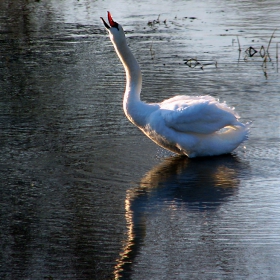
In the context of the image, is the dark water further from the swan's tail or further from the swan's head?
the swan's head

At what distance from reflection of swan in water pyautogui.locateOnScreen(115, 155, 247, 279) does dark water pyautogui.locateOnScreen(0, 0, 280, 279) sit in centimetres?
1

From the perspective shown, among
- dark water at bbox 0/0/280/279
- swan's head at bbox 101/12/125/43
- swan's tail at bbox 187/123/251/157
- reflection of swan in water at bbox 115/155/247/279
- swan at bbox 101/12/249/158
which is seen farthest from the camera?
swan's head at bbox 101/12/125/43

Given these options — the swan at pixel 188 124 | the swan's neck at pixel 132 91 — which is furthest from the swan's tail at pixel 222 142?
the swan's neck at pixel 132 91

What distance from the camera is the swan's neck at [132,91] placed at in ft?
28.4

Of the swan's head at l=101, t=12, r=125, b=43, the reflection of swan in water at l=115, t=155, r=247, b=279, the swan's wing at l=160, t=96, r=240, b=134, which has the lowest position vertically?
the reflection of swan in water at l=115, t=155, r=247, b=279

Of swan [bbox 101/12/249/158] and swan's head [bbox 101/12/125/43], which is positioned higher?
swan's head [bbox 101/12/125/43]

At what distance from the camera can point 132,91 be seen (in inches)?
351

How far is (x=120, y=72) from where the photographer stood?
13250mm

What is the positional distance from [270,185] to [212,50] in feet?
27.4

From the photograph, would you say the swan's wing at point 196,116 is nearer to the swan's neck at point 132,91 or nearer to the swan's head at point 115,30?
the swan's neck at point 132,91

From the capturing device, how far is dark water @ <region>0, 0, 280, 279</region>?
5.79 m

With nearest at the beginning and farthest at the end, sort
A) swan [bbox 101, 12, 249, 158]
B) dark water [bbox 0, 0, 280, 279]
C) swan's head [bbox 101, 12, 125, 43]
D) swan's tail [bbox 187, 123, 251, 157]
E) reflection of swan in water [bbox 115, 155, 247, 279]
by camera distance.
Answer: dark water [bbox 0, 0, 280, 279] < reflection of swan in water [bbox 115, 155, 247, 279] < swan [bbox 101, 12, 249, 158] < swan's tail [bbox 187, 123, 251, 157] < swan's head [bbox 101, 12, 125, 43]

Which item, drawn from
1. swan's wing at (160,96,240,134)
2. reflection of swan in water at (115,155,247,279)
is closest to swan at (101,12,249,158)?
swan's wing at (160,96,240,134)

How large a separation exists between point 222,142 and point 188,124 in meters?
0.53
